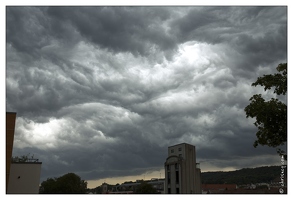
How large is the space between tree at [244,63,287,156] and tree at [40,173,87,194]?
69986 millimetres

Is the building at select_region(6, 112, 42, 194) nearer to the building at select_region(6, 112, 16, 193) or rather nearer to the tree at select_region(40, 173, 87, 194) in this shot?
the building at select_region(6, 112, 16, 193)

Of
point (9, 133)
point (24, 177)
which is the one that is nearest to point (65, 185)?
point (24, 177)

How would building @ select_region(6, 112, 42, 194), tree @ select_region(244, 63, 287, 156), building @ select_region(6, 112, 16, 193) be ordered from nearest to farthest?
tree @ select_region(244, 63, 287, 156)
building @ select_region(6, 112, 16, 193)
building @ select_region(6, 112, 42, 194)

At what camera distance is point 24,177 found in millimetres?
38156

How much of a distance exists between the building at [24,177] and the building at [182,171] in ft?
137

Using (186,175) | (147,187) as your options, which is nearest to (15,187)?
(186,175)

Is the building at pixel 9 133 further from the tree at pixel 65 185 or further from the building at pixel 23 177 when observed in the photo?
the tree at pixel 65 185

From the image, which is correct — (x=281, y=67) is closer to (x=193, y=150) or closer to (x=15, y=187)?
(x=15, y=187)

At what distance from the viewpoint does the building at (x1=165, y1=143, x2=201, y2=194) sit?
73625 mm

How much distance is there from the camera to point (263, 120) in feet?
63.5

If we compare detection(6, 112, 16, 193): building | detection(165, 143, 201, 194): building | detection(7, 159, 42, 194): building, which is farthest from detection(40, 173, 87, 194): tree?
detection(6, 112, 16, 193): building

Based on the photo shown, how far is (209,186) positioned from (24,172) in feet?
274

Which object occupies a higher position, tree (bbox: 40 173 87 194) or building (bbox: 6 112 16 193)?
building (bbox: 6 112 16 193)

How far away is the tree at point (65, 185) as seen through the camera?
80.9 meters
